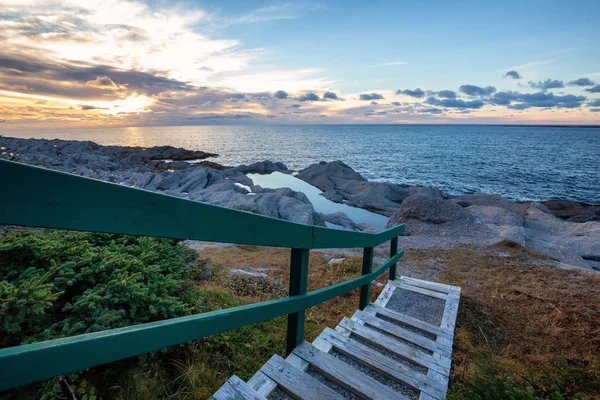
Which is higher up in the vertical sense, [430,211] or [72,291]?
[72,291]

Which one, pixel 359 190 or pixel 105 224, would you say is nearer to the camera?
pixel 105 224

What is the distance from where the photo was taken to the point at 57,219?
1003 mm

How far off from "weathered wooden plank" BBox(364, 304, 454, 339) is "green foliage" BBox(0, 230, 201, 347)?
234 cm

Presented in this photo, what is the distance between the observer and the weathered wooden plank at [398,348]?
316 cm

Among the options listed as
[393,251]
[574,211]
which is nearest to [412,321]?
[393,251]

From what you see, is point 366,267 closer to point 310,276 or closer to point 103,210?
point 103,210

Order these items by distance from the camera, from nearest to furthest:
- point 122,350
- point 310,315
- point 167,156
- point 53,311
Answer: point 122,350
point 53,311
point 310,315
point 167,156

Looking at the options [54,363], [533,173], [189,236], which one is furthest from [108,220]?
[533,173]

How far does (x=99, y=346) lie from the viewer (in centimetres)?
124

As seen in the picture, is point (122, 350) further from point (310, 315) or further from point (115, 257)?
point (310, 315)

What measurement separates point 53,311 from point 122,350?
1959 millimetres

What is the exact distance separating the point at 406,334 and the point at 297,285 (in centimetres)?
196

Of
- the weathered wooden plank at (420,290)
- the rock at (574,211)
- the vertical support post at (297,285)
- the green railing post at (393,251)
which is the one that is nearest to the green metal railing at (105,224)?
the vertical support post at (297,285)

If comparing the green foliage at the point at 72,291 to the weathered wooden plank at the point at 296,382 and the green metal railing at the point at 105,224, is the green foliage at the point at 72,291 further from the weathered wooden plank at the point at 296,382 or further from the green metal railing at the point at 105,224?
the green metal railing at the point at 105,224
